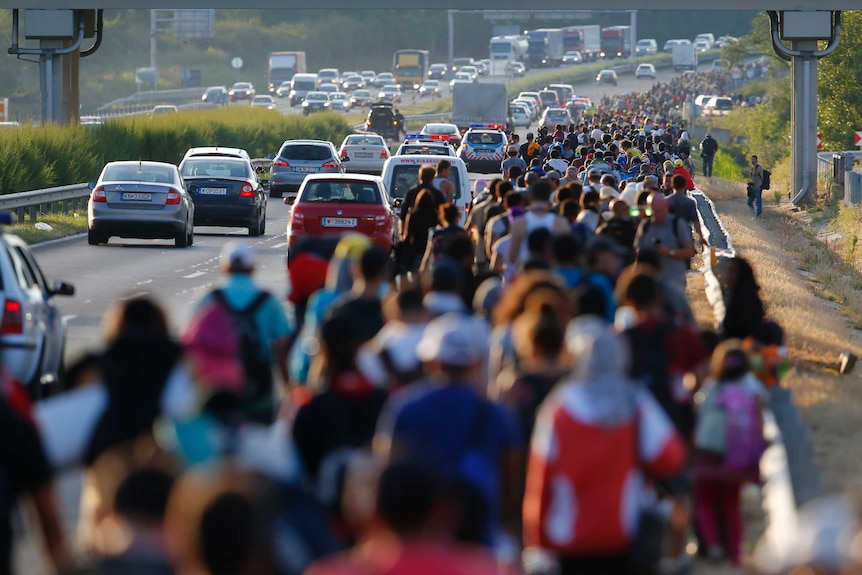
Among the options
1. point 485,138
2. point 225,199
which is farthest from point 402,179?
point 485,138

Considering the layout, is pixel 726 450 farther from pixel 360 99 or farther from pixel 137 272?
pixel 360 99

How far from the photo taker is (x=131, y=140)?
165 feet

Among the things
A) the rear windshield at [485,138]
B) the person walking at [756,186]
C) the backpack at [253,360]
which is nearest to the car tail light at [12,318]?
the backpack at [253,360]

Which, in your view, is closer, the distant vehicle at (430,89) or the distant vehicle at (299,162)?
the distant vehicle at (299,162)

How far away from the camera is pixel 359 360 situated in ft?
25.2

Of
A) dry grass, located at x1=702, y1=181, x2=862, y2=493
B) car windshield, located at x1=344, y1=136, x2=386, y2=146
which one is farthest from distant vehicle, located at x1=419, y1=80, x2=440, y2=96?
dry grass, located at x1=702, y1=181, x2=862, y2=493

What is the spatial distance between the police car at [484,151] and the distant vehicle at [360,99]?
193 feet

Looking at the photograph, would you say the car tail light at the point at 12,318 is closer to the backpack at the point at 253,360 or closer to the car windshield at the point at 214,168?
the backpack at the point at 253,360

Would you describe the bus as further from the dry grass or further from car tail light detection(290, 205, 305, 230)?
car tail light detection(290, 205, 305, 230)

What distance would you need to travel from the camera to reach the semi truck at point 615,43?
166000mm

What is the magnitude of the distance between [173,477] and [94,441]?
6.39ft

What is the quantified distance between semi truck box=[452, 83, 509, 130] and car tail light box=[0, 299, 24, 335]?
7256 cm

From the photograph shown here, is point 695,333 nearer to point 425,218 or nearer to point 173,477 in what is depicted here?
point 173,477

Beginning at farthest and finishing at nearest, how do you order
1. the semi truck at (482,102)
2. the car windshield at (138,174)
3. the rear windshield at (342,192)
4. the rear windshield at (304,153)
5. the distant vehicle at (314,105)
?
1. the distant vehicle at (314,105)
2. the semi truck at (482,102)
3. the rear windshield at (304,153)
4. the car windshield at (138,174)
5. the rear windshield at (342,192)
